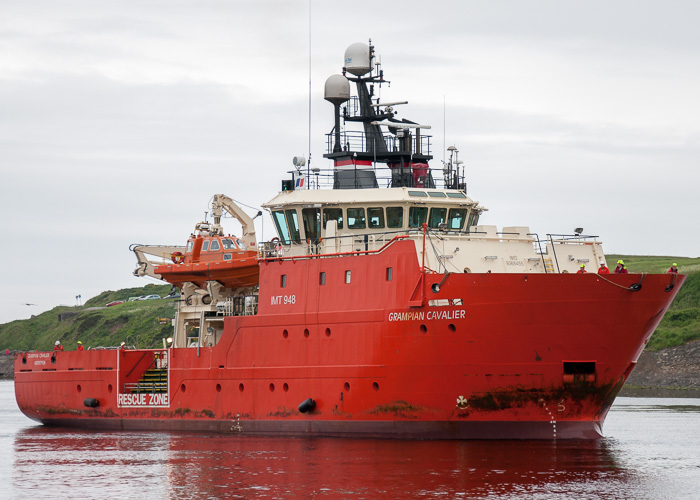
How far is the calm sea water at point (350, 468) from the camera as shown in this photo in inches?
840

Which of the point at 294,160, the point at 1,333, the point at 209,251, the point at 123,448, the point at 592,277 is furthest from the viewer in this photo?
the point at 1,333

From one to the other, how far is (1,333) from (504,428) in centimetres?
9187

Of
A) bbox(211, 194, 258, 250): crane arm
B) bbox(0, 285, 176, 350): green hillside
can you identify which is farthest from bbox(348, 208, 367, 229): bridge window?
bbox(0, 285, 176, 350): green hillside

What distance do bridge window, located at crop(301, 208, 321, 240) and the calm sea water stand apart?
19.5 ft

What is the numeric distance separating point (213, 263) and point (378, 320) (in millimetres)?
8730

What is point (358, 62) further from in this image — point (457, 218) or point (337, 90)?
point (457, 218)

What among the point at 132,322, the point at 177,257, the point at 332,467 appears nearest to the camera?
the point at 332,467

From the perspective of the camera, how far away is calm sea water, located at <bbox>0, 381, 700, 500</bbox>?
21344 mm

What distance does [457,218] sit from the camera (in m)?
31.3

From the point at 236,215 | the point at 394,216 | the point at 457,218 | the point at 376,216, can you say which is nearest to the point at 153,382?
the point at 236,215

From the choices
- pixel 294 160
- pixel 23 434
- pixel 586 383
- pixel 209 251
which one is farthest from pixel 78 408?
pixel 586 383

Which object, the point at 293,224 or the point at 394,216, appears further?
the point at 293,224

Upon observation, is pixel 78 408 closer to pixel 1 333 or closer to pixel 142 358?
pixel 142 358

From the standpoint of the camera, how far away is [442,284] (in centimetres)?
2642
